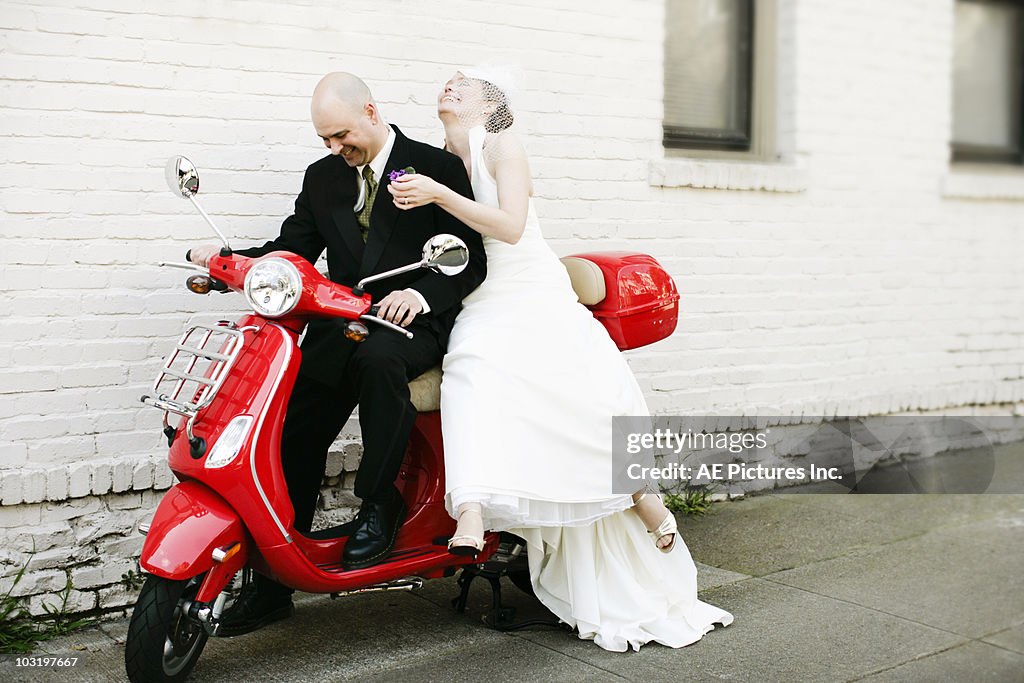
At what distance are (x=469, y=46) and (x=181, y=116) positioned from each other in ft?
4.05

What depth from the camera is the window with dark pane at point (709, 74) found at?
18.0 ft

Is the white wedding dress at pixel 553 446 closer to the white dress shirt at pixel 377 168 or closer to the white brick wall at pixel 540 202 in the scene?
the white dress shirt at pixel 377 168

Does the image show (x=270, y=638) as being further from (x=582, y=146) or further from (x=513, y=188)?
(x=582, y=146)

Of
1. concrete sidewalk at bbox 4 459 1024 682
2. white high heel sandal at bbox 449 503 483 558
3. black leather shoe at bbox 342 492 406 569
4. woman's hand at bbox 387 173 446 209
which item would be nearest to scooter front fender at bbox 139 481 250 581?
black leather shoe at bbox 342 492 406 569

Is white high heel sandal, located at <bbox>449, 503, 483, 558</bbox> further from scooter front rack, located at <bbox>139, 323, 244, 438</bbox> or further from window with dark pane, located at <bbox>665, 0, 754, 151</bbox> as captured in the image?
window with dark pane, located at <bbox>665, 0, 754, 151</bbox>

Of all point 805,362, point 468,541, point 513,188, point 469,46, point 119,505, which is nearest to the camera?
point 468,541

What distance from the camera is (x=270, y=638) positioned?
3.61 metres

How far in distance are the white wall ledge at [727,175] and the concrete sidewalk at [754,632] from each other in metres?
1.61

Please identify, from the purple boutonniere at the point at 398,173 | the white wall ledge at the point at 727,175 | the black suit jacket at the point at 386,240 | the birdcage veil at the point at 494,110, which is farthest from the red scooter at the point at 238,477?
the white wall ledge at the point at 727,175

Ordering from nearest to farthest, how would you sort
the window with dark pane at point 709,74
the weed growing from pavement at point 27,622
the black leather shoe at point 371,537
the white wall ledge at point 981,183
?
the black leather shoe at point 371,537 → the weed growing from pavement at point 27,622 → the window with dark pane at point 709,74 → the white wall ledge at point 981,183

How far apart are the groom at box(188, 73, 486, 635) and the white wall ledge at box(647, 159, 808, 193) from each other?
1.76m

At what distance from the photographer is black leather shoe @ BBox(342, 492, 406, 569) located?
10.9 ft

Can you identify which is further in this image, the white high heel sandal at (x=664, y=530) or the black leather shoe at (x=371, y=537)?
the white high heel sandal at (x=664, y=530)

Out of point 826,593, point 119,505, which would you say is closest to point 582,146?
point 826,593
